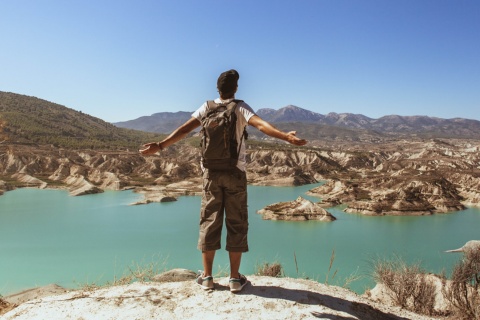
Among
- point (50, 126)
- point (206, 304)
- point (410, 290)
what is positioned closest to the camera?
point (206, 304)

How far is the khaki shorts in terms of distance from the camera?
3.37 metres

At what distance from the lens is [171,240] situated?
26.6m

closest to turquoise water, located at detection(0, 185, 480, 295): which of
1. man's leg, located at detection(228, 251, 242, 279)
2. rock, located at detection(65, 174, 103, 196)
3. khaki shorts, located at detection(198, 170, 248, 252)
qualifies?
rock, located at detection(65, 174, 103, 196)

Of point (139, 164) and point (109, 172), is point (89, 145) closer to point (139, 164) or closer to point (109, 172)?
point (139, 164)

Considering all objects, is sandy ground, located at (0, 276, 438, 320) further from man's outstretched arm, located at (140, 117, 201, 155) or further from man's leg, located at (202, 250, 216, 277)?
man's outstretched arm, located at (140, 117, 201, 155)

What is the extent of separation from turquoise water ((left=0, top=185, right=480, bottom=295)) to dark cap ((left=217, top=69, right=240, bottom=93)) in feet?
39.0

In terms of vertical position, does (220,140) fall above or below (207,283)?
above

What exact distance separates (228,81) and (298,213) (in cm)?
3028

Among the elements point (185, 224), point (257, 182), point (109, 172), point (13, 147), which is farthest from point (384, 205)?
point (13, 147)

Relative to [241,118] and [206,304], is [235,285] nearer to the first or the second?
[206,304]

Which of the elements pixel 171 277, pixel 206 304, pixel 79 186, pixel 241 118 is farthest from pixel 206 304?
pixel 79 186

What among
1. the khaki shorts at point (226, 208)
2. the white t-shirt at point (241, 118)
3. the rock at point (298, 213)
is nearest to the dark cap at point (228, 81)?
the white t-shirt at point (241, 118)

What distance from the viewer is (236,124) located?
3.32m

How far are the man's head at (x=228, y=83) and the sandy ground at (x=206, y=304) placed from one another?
6.11 ft
